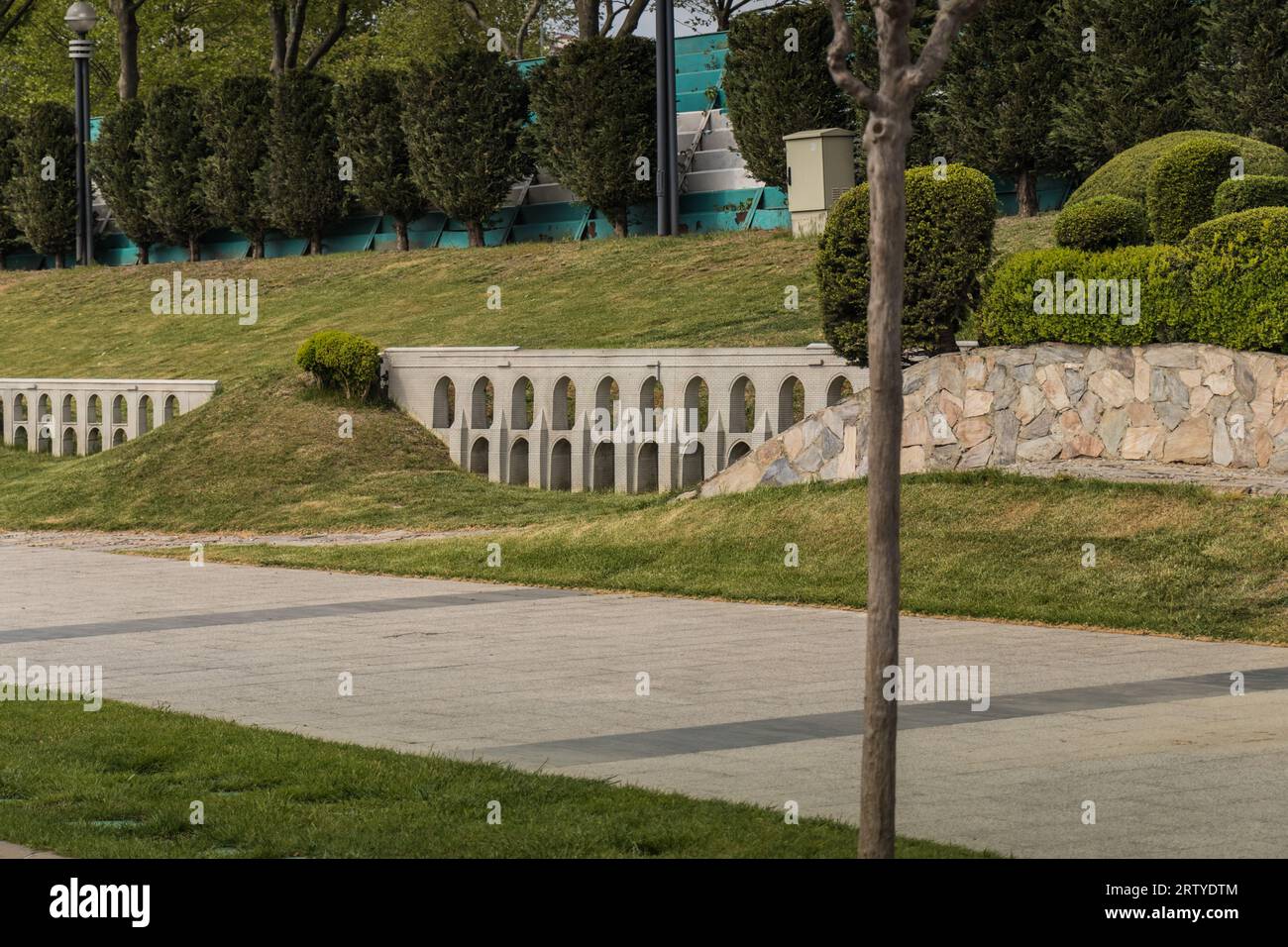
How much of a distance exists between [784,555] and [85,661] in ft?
21.6

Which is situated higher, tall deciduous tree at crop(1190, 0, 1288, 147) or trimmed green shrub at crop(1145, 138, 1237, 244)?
tall deciduous tree at crop(1190, 0, 1288, 147)

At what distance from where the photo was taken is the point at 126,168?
43.9 metres

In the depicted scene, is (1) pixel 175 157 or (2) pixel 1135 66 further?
(1) pixel 175 157

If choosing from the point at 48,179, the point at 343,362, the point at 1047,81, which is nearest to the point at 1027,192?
the point at 1047,81

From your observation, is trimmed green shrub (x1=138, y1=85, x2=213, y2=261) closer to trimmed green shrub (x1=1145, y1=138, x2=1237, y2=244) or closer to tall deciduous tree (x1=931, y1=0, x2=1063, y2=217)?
tall deciduous tree (x1=931, y1=0, x2=1063, y2=217)

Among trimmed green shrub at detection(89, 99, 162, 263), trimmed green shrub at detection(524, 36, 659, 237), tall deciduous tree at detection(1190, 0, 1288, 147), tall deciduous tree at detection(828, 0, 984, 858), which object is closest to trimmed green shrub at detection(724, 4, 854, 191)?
trimmed green shrub at detection(524, 36, 659, 237)

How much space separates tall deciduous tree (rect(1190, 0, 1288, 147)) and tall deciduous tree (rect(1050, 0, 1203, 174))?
821mm

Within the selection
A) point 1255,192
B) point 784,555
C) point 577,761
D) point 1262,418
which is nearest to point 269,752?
point 577,761

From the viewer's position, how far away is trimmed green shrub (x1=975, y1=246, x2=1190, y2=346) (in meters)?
16.5

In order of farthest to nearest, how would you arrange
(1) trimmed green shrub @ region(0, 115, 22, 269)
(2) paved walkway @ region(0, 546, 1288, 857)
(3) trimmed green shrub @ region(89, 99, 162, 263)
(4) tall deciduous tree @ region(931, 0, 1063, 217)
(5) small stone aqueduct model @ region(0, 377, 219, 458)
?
(1) trimmed green shrub @ region(0, 115, 22, 269)
(3) trimmed green shrub @ region(89, 99, 162, 263)
(5) small stone aqueduct model @ region(0, 377, 219, 458)
(4) tall deciduous tree @ region(931, 0, 1063, 217)
(2) paved walkway @ region(0, 546, 1288, 857)

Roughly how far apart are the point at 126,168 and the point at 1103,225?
103 ft

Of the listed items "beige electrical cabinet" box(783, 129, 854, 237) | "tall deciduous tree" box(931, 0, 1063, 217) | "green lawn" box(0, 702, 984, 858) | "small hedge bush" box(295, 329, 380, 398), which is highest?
"tall deciduous tree" box(931, 0, 1063, 217)

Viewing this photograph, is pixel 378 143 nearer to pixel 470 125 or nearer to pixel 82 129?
pixel 470 125

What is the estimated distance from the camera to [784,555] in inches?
658
